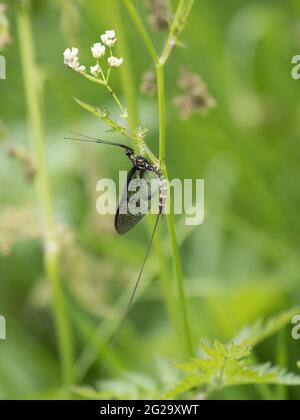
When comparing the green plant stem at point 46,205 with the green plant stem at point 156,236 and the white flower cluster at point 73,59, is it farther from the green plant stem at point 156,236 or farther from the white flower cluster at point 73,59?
the white flower cluster at point 73,59

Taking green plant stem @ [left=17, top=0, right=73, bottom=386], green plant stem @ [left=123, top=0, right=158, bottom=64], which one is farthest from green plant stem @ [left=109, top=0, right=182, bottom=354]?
green plant stem @ [left=123, top=0, right=158, bottom=64]

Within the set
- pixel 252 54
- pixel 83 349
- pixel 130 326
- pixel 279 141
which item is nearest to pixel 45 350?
pixel 83 349

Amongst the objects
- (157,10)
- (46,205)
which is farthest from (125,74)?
(46,205)

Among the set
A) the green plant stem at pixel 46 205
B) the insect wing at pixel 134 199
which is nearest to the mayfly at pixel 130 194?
the insect wing at pixel 134 199

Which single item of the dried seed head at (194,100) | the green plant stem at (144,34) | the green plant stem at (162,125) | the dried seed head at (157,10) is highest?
the dried seed head at (157,10)

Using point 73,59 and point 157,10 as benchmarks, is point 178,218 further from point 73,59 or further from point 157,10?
point 73,59

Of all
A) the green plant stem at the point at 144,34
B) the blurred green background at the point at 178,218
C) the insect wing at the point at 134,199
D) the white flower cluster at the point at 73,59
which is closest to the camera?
the white flower cluster at the point at 73,59

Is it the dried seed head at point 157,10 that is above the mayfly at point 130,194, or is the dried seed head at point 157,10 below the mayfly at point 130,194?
above

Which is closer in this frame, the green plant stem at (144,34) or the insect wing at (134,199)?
the green plant stem at (144,34)

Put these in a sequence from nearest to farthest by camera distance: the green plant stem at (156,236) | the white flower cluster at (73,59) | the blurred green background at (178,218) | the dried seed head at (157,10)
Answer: the white flower cluster at (73,59), the dried seed head at (157,10), the green plant stem at (156,236), the blurred green background at (178,218)
